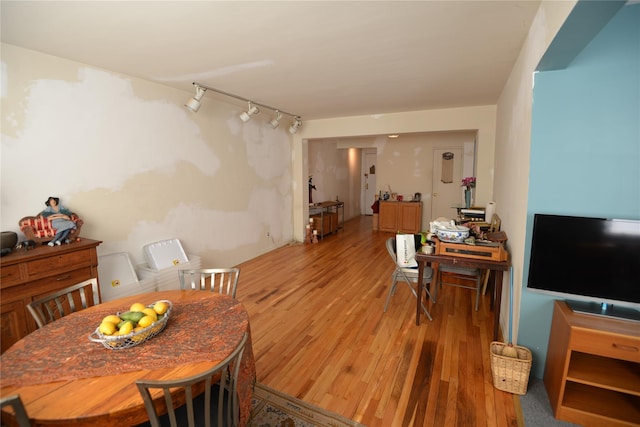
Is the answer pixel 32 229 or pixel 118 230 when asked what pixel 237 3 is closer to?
pixel 32 229

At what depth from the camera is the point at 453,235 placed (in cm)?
284

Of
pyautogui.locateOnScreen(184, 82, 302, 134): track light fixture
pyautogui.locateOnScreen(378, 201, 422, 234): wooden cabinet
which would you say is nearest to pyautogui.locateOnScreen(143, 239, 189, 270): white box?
pyautogui.locateOnScreen(184, 82, 302, 134): track light fixture

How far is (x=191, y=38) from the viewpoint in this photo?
236 centimetres

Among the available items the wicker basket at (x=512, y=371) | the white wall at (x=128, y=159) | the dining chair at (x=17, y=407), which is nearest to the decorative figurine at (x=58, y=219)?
the white wall at (x=128, y=159)

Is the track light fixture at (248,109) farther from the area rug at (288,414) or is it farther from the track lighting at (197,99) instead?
the area rug at (288,414)

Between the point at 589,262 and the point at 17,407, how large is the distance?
9.38 ft

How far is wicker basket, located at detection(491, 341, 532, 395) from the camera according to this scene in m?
2.06

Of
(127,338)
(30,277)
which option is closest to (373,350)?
(127,338)

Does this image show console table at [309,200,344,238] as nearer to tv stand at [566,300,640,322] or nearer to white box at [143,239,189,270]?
white box at [143,239,189,270]

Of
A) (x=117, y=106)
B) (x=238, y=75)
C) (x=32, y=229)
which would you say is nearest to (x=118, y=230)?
(x=32, y=229)

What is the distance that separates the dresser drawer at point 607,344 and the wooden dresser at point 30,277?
12.2 feet

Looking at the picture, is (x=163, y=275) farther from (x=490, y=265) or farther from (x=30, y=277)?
(x=490, y=265)

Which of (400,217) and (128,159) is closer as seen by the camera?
(128,159)

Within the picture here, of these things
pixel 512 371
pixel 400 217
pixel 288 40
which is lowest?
pixel 512 371
